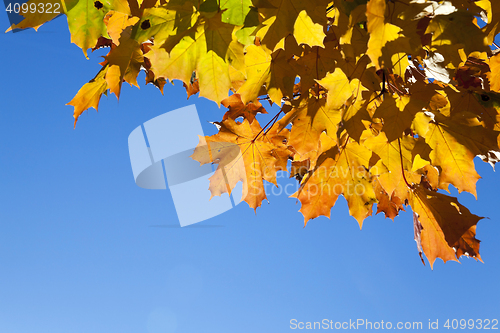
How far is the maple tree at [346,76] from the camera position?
3.50ft

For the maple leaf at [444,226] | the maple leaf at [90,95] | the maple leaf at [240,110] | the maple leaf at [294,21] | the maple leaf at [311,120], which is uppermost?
the maple leaf at [294,21]

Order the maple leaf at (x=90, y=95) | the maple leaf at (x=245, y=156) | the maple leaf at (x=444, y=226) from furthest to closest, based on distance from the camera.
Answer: the maple leaf at (x=245, y=156) < the maple leaf at (x=444, y=226) < the maple leaf at (x=90, y=95)

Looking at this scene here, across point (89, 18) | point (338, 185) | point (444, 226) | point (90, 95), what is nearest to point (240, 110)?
point (338, 185)

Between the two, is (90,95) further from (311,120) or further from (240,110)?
(311,120)

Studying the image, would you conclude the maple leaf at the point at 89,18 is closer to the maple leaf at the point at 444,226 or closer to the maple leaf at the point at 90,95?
the maple leaf at the point at 90,95

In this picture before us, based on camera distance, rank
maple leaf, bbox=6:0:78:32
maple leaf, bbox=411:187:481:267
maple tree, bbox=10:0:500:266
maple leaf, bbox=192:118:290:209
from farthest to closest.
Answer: maple leaf, bbox=192:118:290:209 → maple leaf, bbox=411:187:481:267 → maple leaf, bbox=6:0:78:32 → maple tree, bbox=10:0:500:266

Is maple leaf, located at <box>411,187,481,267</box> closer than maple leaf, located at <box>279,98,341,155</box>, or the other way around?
maple leaf, located at <box>279,98,341,155</box>

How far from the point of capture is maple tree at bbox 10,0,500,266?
42.0 inches

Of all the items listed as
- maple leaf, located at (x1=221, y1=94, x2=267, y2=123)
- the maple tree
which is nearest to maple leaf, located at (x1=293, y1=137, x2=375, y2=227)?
the maple tree

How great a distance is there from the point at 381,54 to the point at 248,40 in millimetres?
484

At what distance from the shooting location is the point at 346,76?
1277mm

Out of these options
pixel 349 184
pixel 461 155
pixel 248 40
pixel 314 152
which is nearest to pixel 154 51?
pixel 248 40

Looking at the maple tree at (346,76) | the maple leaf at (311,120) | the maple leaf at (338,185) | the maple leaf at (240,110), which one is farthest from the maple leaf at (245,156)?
the maple leaf at (311,120)

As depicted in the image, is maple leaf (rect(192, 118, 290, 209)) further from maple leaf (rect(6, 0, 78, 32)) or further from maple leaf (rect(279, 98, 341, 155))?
maple leaf (rect(6, 0, 78, 32))
